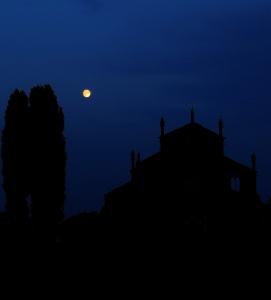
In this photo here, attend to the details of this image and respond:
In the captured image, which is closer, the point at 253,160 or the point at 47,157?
the point at 47,157

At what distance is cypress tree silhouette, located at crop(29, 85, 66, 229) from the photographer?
43.3m

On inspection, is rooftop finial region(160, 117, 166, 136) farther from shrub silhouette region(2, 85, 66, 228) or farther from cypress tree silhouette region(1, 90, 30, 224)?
cypress tree silhouette region(1, 90, 30, 224)

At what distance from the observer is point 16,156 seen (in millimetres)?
45281

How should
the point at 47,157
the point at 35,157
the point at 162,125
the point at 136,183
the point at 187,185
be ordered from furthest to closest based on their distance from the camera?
the point at 162,125 < the point at 136,183 < the point at 187,185 < the point at 47,157 < the point at 35,157

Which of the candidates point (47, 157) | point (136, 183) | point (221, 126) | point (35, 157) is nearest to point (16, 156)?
point (35, 157)

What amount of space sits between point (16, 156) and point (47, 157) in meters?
2.03

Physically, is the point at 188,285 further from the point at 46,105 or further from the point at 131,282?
the point at 46,105

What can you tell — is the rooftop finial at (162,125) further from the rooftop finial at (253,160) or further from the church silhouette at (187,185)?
the rooftop finial at (253,160)

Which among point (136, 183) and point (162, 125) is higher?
point (162, 125)

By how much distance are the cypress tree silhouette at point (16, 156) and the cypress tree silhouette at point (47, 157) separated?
0.53m

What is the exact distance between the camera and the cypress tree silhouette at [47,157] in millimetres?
43281

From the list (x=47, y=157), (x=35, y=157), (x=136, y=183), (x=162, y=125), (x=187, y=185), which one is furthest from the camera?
(x=162, y=125)

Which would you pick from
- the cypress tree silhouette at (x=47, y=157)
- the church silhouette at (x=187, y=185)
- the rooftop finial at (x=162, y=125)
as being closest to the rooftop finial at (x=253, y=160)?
the church silhouette at (x=187, y=185)

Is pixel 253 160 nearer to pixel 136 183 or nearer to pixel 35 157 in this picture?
pixel 136 183
